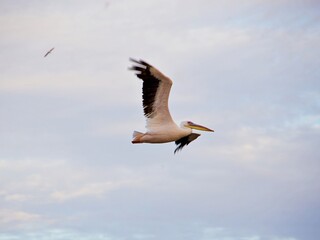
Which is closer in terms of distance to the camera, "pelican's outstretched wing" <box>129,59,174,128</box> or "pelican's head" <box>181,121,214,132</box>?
"pelican's outstretched wing" <box>129,59,174,128</box>

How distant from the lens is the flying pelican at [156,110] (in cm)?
2502

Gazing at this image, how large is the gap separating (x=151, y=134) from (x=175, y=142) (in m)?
1.32

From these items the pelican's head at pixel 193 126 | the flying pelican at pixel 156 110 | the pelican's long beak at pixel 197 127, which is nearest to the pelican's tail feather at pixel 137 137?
the flying pelican at pixel 156 110

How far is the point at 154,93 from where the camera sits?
25312 millimetres

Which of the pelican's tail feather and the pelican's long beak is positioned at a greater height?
the pelican's long beak

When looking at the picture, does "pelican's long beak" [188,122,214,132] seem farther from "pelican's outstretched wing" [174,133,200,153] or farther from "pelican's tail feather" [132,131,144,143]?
"pelican's tail feather" [132,131,144,143]

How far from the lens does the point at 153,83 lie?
2517 cm

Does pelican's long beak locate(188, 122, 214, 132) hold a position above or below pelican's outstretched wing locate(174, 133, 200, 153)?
above

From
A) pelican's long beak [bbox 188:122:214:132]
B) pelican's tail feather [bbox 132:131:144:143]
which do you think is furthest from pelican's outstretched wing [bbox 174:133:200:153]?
pelican's tail feather [bbox 132:131:144:143]

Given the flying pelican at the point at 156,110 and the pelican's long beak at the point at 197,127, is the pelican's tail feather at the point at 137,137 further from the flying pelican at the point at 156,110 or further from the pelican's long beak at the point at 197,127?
the pelican's long beak at the point at 197,127

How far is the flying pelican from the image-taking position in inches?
985

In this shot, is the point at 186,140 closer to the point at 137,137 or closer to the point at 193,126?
the point at 193,126

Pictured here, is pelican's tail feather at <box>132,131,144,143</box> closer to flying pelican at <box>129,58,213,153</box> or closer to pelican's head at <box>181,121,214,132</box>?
flying pelican at <box>129,58,213,153</box>

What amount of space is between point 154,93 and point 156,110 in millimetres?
494
